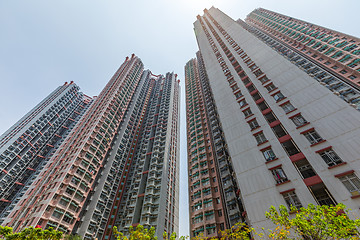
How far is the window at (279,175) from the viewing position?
19.7 metres

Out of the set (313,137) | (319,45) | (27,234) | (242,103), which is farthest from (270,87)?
(319,45)

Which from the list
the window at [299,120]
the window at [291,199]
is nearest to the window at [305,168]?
the window at [291,199]

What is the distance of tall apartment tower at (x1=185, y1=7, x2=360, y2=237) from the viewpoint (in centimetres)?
1772

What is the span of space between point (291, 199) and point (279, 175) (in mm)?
2870

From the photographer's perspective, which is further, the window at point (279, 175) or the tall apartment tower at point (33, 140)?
the tall apartment tower at point (33, 140)

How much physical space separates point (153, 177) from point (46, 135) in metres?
59.3

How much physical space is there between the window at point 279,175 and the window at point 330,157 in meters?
4.44

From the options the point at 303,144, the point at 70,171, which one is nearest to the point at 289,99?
the point at 303,144

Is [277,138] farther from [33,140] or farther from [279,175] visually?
[33,140]

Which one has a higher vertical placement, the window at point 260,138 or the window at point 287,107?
the window at point 287,107

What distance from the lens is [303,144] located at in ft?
67.5

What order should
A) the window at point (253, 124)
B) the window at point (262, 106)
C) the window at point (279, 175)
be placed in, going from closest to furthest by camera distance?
1. the window at point (279, 175)
2. the window at point (253, 124)
3. the window at point (262, 106)

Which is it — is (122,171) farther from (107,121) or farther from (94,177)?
(107,121)

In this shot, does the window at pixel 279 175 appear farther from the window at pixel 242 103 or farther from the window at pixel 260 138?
the window at pixel 242 103
